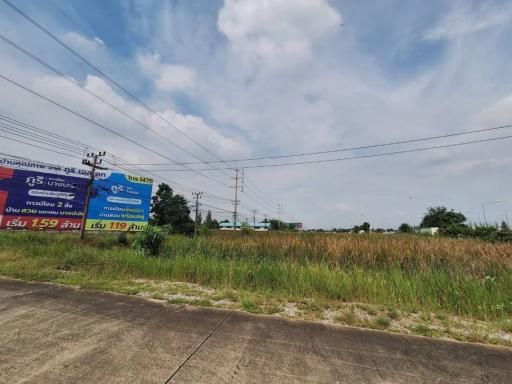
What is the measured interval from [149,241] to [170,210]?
31424mm

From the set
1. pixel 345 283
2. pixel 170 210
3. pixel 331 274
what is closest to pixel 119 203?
pixel 170 210

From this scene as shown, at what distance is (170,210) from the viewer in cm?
4031

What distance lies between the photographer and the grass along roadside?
15.3 feet

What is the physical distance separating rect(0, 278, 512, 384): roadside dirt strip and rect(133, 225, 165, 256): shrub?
5632 millimetres

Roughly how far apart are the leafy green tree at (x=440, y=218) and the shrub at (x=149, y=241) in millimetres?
72560

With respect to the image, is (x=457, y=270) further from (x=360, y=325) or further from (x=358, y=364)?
(x=358, y=364)

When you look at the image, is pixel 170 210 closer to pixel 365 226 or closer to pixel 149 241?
pixel 149 241

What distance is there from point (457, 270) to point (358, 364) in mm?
5696

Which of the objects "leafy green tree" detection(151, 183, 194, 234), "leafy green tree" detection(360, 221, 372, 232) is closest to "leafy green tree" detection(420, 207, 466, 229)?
"leafy green tree" detection(360, 221, 372, 232)

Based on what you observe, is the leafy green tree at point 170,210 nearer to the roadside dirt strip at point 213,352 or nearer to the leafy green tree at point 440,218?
the roadside dirt strip at point 213,352

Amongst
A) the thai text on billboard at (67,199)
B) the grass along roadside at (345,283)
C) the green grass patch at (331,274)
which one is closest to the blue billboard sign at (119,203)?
the thai text on billboard at (67,199)

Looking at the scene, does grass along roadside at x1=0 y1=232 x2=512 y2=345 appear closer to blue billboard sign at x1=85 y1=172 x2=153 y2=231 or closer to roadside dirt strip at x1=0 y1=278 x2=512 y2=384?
roadside dirt strip at x1=0 y1=278 x2=512 y2=384

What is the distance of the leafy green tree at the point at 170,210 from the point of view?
40.2 metres

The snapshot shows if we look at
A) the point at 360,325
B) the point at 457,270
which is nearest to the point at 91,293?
the point at 360,325
